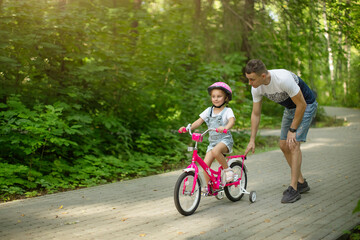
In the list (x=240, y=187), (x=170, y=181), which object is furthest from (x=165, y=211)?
(x=170, y=181)

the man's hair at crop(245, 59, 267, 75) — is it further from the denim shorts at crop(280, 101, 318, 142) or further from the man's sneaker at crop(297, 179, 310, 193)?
the man's sneaker at crop(297, 179, 310, 193)

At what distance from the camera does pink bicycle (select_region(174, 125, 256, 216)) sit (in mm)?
4863

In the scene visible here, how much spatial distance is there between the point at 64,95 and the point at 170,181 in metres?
3.06

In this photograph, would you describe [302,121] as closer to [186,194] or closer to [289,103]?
[289,103]

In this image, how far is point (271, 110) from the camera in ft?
70.0

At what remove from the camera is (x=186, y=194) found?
4.97 m

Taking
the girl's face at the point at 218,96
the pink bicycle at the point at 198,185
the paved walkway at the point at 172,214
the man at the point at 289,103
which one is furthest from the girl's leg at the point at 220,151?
the paved walkway at the point at 172,214

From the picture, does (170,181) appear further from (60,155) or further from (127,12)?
(127,12)

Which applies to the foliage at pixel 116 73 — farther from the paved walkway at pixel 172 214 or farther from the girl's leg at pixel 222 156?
the girl's leg at pixel 222 156

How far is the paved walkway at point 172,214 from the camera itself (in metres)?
4.30

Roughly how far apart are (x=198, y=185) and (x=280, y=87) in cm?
180

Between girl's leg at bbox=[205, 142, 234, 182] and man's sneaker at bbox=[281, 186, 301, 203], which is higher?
girl's leg at bbox=[205, 142, 234, 182]

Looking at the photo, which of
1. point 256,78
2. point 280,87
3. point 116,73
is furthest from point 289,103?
point 116,73

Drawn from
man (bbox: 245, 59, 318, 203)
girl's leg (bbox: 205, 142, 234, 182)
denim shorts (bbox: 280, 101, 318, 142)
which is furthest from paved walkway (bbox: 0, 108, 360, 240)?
denim shorts (bbox: 280, 101, 318, 142)
